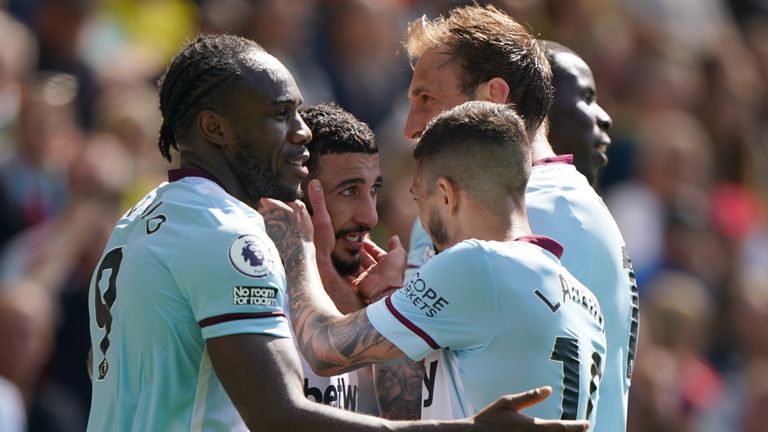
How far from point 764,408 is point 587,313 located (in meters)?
5.96

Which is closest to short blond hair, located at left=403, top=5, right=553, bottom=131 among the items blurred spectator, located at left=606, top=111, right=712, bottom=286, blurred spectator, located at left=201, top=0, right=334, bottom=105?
blurred spectator, located at left=201, top=0, right=334, bottom=105

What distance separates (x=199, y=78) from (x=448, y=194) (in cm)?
92

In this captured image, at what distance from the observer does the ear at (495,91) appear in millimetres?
5535

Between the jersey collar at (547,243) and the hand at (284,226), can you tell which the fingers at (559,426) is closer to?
the jersey collar at (547,243)

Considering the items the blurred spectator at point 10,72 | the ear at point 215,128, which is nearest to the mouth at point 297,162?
the ear at point 215,128

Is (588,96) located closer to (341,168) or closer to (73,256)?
(341,168)

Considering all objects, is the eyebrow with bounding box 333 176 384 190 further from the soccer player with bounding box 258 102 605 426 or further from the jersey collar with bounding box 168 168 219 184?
the jersey collar with bounding box 168 168 219 184

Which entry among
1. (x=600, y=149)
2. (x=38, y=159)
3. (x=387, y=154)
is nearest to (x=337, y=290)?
(x=600, y=149)

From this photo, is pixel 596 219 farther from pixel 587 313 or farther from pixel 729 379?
pixel 729 379

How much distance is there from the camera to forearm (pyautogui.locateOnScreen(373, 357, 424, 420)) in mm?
5477

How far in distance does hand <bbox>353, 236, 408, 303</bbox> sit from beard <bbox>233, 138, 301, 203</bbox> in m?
0.76

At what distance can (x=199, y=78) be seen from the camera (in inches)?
186

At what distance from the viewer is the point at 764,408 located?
33.4 ft

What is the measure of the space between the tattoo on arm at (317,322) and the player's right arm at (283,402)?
0.35 meters
